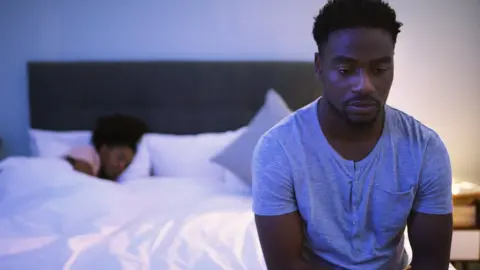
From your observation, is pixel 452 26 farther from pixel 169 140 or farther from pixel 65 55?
pixel 65 55

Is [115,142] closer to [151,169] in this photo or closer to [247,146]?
[151,169]

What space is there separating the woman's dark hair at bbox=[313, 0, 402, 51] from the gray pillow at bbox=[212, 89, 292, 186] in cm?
144

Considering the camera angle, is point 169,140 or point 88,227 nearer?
point 88,227

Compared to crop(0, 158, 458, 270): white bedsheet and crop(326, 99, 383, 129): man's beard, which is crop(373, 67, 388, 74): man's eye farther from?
crop(0, 158, 458, 270): white bedsheet

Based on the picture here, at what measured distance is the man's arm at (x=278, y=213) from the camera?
1079 millimetres

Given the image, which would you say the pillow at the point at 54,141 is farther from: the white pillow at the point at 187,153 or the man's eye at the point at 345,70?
the man's eye at the point at 345,70

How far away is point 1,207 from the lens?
76.2 inches

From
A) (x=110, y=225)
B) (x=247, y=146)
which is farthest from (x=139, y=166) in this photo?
(x=110, y=225)

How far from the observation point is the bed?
5.37 feet

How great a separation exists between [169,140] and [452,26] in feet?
6.19

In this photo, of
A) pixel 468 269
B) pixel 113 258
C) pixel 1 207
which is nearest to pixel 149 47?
pixel 1 207

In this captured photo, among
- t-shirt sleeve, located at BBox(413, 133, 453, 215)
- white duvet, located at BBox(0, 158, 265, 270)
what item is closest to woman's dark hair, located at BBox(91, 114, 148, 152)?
white duvet, located at BBox(0, 158, 265, 270)

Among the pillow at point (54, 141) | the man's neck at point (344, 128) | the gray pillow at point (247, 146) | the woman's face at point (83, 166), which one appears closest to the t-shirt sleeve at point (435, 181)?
the man's neck at point (344, 128)

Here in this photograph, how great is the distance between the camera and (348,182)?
42.3 inches
